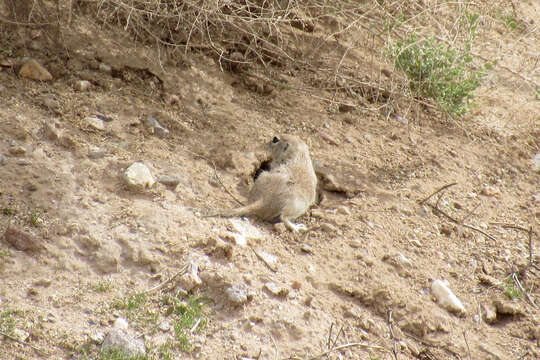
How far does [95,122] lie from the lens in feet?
15.5

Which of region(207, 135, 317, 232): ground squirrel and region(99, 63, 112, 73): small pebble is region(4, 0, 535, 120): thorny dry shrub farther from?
region(207, 135, 317, 232): ground squirrel

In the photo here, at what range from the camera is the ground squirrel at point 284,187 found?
462 centimetres

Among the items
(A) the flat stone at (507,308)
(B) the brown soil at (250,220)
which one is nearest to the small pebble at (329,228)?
(B) the brown soil at (250,220)

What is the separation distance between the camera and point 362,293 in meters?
4.05

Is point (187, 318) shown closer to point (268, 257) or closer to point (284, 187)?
point (268, 257)

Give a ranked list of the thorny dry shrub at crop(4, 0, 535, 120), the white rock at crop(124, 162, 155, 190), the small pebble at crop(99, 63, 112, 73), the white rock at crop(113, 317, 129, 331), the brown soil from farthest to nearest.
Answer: the thorny dry shrub at crop(4, 0, 535, 120) < the small pebble at crop(99, 63, 112, 73) < the white rock at crop(124, 162, 155, 190) < the brown soil < the white rock at crop(113, 317, 129, 331)

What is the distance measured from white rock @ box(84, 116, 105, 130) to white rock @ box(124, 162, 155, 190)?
507 millimetres

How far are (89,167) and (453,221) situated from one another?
2.64 m

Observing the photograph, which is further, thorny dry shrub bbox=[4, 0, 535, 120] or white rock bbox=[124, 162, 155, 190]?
thorny dry shrub bbox=[4, 0, 535, 120]

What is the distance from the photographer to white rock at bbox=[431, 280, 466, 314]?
13.6 ft

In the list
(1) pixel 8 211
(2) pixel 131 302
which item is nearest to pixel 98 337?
(2) pixel 131 302

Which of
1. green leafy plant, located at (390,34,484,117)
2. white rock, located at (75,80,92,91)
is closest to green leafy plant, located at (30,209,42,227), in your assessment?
white rock, located at (75,80,92,91)

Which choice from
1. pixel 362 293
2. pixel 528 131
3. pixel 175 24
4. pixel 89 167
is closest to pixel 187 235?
pixel 89 167

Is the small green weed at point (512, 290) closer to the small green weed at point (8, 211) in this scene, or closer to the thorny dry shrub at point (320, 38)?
the thorny dry shrub at point (320, 38)
